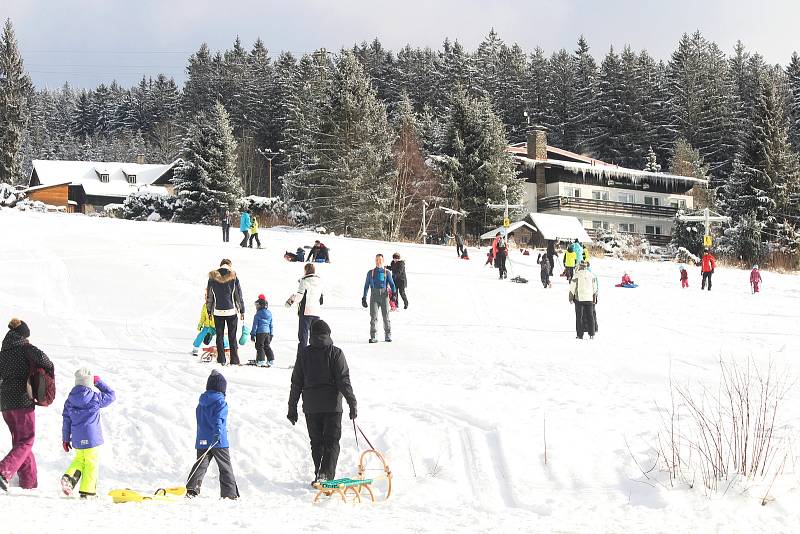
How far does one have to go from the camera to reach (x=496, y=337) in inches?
613

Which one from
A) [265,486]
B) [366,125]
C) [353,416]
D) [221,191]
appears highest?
[366,125]

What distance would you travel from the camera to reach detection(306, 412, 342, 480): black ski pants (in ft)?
22.9

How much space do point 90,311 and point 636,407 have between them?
12.9 meters

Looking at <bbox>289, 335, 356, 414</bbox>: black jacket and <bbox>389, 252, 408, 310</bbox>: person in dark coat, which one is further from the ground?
<bbox>389, 252, 408, 310</bbox>: person in dark coat

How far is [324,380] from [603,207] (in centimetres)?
5815

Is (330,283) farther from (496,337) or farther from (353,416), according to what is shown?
(353,416)

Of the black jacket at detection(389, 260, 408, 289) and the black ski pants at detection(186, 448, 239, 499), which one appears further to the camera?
the black jacket at detection(389, 260, 408, 289)

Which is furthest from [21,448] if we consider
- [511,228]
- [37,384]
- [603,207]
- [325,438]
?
[603,207]

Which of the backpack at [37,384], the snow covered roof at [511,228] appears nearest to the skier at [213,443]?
the backpack at [37,384]

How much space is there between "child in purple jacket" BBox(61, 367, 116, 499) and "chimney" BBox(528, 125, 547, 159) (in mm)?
57728

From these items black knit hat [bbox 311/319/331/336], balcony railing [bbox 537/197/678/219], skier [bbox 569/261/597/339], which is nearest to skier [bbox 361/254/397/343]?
skier [bbox 569/261/597/339]

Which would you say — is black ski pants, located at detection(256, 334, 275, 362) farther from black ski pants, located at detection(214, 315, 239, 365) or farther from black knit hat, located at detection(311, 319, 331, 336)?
black knit hat, located at detection(311, 319, 331, 336)

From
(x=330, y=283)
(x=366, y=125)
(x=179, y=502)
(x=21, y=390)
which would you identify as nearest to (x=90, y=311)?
(x=330, y=283)

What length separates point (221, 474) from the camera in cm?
690
